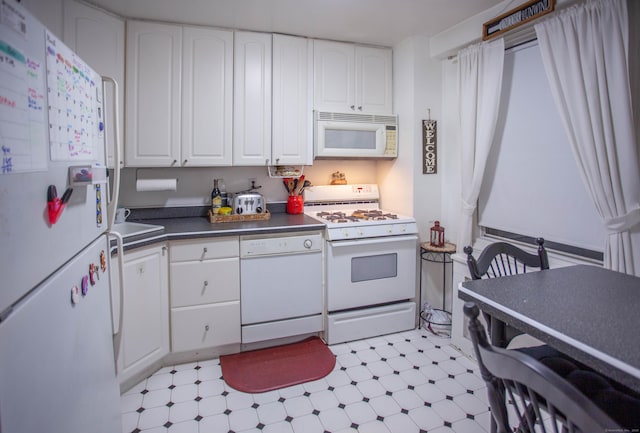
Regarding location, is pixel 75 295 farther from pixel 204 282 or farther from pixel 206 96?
pixel 206 96

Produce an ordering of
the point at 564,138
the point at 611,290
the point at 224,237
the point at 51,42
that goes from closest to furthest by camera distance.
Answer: the point at 51,42 < the point at 611,290 < the point at 564,138 < the point at 224,237

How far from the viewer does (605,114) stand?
181 centimetres

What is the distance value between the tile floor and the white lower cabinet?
0.20 meters

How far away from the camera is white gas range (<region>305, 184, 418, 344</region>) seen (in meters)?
2.72

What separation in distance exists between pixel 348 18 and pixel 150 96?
1.47 m

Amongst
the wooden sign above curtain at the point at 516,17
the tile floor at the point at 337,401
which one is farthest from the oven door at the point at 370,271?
the wooden sign above curtain at the point at 516,17

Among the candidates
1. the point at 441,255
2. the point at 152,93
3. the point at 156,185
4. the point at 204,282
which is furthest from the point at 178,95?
the point at 441,255

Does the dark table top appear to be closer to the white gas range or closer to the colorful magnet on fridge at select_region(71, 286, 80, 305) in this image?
the colorful magnet on fridge at select_region(71, 286, 80, 305)

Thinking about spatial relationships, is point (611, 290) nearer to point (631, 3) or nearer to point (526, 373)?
point (526, 373)

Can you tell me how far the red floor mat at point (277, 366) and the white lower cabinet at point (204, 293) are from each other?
0.59 feet

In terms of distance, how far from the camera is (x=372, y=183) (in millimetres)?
3521

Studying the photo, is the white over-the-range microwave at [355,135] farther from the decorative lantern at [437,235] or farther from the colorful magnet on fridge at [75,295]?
the colorful magnet on fridge at [75,295]

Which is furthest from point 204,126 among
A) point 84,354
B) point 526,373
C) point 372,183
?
point 526,373

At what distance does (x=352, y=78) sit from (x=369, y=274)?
5.23ft
